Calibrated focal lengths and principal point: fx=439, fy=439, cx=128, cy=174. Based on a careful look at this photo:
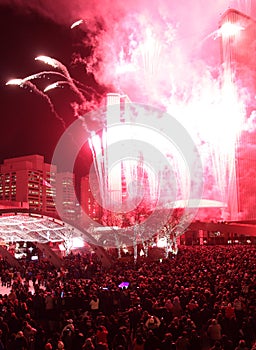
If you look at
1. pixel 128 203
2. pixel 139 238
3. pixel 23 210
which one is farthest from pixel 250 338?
pixel 128 203

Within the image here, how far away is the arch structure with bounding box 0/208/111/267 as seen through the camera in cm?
3073

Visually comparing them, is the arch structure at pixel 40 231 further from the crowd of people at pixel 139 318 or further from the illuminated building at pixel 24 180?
the illuminated building at pixel 24 180

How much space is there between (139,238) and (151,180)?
32501 mm

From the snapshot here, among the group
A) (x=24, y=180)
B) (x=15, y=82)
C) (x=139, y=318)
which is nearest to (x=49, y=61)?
(x=15, y=82)

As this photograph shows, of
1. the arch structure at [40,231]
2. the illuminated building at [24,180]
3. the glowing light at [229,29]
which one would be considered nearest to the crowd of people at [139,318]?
the arch structure at [40,231]

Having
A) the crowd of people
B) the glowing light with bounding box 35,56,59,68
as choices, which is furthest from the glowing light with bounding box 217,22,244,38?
the crowd of people

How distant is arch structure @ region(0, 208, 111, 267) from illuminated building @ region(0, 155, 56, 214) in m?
132

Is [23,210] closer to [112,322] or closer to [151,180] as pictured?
[112,322]

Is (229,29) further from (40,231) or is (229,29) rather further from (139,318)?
(139,318)

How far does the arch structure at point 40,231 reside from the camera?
30.7m

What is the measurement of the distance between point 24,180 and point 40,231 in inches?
5385

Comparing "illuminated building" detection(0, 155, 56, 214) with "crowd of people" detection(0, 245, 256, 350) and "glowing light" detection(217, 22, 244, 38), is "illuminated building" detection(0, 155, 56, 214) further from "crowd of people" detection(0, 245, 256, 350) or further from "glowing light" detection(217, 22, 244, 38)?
"crowd of people" detection(0, 245, 256, 350)

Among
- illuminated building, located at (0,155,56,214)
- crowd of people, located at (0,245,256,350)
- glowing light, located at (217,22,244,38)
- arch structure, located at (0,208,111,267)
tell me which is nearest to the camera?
crowd of people, located at (0,245,256,350)

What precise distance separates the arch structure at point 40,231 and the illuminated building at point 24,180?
132m
